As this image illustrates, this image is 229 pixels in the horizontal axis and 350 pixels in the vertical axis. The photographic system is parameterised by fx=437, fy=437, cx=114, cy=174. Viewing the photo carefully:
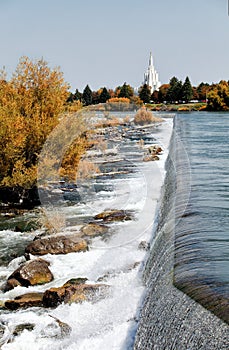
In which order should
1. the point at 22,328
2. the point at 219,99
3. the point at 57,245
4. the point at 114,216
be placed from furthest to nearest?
the point at 219,99 → the point at 114,216 → the point at 57,245 → the point at 22,328

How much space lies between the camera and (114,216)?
10914 mm

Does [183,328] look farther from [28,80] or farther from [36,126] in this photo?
[28,80]

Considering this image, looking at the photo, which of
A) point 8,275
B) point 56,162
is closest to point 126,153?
point 56,162

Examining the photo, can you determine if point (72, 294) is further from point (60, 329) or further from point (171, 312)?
point (171, 312)

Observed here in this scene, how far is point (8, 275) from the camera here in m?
7.86

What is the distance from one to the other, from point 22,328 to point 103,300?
127 centimetres

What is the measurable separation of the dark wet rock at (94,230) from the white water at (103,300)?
307mm

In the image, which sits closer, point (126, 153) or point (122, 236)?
point (122, 236)

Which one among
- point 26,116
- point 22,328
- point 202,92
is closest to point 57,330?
point 22,328

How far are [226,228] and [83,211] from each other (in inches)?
205

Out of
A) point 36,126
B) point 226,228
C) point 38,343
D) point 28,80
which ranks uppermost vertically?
point 28,80

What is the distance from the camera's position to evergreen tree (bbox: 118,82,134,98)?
20.6 m

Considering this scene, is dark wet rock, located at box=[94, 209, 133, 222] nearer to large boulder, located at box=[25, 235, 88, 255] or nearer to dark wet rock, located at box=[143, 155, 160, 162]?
large boulder, located at box=[25, 235, 88, 255]

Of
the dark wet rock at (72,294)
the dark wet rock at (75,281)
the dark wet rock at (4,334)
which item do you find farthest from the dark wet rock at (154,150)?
the dark wet rock at (4,334)
